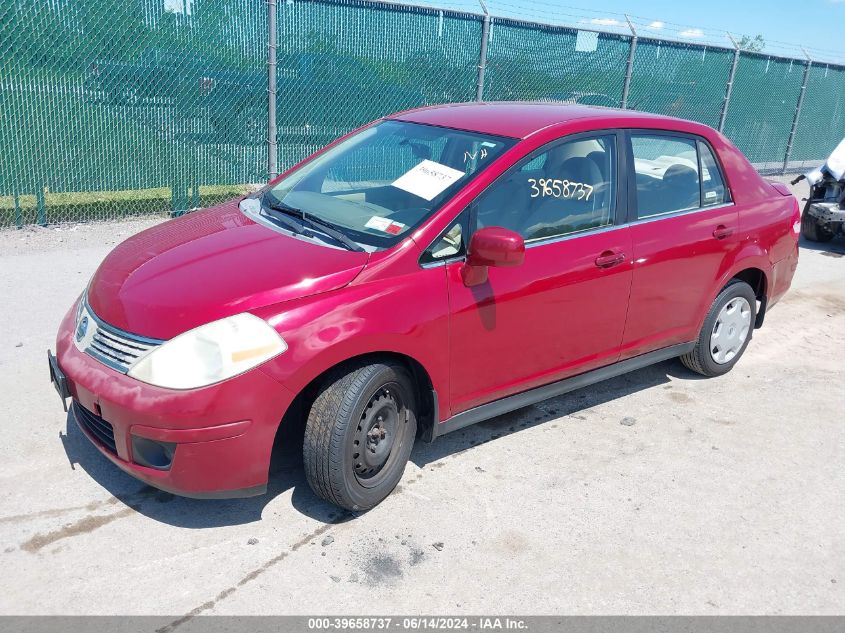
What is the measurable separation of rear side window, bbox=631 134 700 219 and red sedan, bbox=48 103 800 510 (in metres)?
0.01

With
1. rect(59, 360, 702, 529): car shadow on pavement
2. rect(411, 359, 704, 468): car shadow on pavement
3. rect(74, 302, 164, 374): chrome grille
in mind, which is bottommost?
rect(411, 359, 704, 468): car shadow on pavement

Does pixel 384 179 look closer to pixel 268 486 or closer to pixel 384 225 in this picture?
pixel 384 225

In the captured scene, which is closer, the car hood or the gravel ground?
the gravel ground

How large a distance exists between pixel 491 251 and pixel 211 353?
132cm

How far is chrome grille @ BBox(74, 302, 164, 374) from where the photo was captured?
3.15 meters

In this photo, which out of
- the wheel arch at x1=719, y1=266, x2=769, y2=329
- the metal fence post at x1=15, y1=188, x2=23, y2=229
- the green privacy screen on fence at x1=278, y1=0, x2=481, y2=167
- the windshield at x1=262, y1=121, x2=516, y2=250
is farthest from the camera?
the green privacy screen on fence at x1=278, y1=0, x2=481, y2=167

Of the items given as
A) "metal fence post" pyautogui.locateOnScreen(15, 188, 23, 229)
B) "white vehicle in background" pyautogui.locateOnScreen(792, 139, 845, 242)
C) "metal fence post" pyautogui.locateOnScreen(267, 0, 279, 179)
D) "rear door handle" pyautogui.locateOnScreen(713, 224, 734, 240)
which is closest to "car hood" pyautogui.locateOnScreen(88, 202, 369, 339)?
"rear door handle" pyautogui.locateOnScreen(713, 224, 734, 240)

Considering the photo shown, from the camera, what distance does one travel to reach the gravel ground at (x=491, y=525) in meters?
3.06

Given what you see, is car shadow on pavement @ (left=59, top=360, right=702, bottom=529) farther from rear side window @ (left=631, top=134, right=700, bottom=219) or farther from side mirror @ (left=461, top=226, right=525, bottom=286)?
rear side window @ (left=631, top=134, right=700, bottom=219)

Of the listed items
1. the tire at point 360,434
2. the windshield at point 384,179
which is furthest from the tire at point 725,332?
the tire at point 360,434

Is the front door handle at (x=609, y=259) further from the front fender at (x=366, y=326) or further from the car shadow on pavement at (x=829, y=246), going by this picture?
the car shadow on pavement at (x=829, y=246)

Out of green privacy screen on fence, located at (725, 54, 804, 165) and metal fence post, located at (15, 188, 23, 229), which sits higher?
green privacy screen on fence, located at (725, 54, 804, 165)

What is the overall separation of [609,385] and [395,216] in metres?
2.32

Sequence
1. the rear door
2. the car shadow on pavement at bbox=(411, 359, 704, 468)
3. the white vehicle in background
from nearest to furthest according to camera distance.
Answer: the car shadow on pavement at bbox=(411, 359, 704, 468)
the rear door
the white vehicle in background
